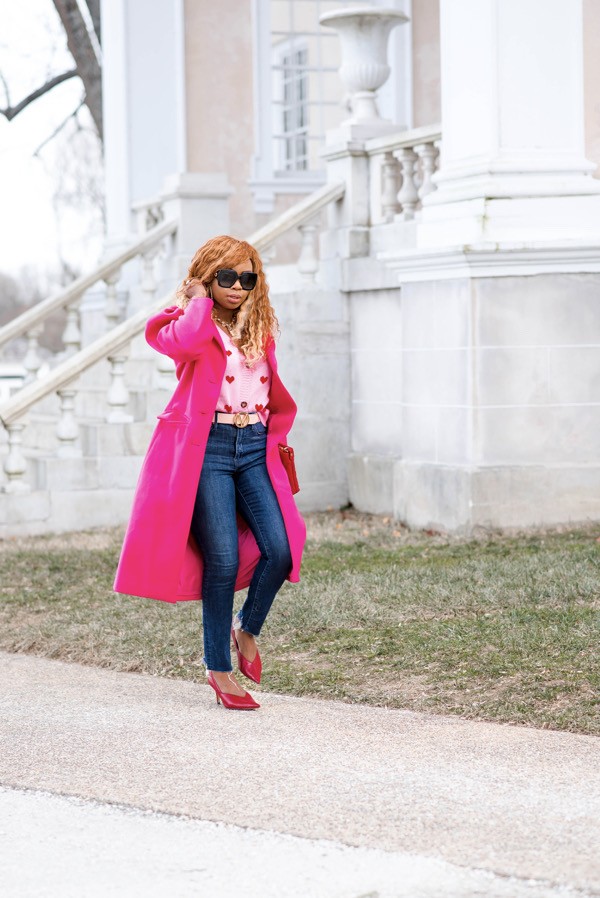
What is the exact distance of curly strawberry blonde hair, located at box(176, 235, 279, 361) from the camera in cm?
568

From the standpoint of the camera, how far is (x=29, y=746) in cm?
523

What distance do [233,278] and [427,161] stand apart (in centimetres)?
591

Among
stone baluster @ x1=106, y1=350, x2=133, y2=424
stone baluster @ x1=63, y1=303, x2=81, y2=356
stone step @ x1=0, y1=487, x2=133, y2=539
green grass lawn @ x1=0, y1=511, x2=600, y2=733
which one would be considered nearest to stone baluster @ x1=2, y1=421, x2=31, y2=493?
stone step @ x1=0, y1=487, x2=133, y2=539

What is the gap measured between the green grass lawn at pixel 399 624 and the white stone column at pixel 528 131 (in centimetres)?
195

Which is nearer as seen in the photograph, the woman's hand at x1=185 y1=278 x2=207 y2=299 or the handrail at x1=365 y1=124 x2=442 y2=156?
the woman's hand at x1=185 y1=278 x2=207 y2=299

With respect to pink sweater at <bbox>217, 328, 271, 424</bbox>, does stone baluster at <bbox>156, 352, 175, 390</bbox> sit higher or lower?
higher

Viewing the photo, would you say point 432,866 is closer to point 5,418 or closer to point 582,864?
point 582,864

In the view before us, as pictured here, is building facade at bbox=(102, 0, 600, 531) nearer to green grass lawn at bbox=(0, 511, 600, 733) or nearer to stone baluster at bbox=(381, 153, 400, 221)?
stone baluster at bbox=(381, 153, 400, 221)

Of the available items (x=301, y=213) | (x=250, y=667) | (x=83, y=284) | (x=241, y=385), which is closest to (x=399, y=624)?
(x=250, y=667)

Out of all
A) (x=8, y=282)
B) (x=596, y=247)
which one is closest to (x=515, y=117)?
(x=596, y=247)

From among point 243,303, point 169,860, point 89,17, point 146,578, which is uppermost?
point 89,17

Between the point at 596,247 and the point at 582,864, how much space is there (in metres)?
6.49

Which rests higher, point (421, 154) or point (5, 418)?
point (421, 154)

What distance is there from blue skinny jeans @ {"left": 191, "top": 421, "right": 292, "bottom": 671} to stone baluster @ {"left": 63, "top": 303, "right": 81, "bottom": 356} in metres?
8.59
